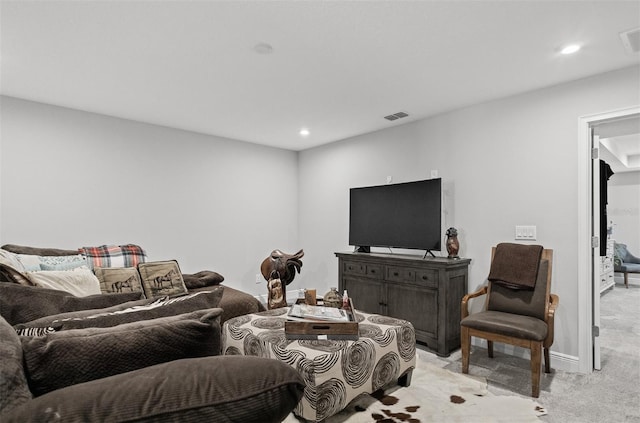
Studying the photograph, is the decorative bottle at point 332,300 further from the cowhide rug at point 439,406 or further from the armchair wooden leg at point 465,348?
the armchair wooden leg at point 465,348

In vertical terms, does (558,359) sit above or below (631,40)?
below

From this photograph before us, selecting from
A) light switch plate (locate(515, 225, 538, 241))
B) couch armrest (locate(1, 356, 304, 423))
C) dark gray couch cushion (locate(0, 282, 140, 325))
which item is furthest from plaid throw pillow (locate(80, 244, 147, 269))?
light switch plate (locate(515, 225, 538, 241))

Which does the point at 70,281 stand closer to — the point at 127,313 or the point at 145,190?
the point at 145,190

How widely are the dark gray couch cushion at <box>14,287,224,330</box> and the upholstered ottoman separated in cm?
80

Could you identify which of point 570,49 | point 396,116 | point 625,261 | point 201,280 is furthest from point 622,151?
point 201,280

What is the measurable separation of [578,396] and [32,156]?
511cm

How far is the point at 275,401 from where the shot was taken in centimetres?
86

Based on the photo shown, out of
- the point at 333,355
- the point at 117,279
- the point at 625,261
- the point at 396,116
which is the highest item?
the point at 396,116

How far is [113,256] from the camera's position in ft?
11.6

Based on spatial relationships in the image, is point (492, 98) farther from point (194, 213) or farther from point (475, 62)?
point (194, 213)

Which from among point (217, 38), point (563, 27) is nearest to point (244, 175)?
point (217, 38)

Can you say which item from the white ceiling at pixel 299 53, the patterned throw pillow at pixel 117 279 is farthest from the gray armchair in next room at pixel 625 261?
the patterned throw pillow at pixel 117 279

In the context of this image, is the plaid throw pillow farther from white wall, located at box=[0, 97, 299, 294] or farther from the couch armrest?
the couch armrest

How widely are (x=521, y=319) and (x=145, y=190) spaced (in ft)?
13.4
